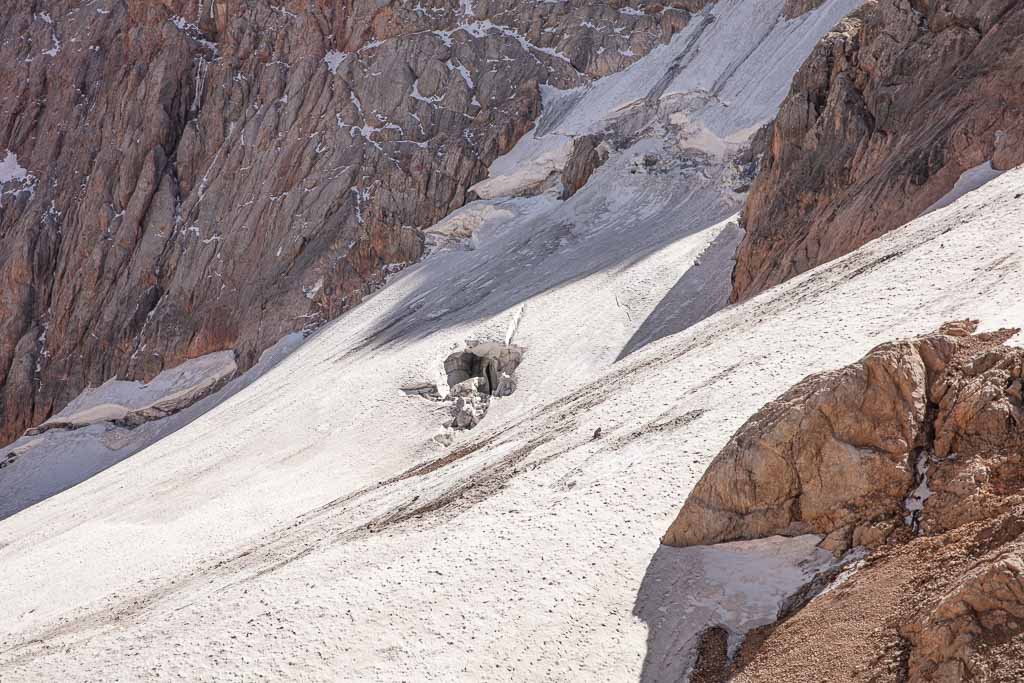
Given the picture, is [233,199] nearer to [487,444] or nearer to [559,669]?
[487,444]

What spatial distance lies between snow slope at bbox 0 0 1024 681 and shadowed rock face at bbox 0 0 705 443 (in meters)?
15.4

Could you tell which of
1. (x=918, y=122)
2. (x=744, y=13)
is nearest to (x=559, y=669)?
(x=918, y=122)

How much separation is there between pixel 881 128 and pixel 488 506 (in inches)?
656

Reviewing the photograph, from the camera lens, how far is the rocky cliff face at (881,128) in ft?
71.6

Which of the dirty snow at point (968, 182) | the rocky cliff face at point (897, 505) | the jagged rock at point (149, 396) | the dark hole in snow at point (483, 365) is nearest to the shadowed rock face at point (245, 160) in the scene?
the jagged rock at point (149, 396)

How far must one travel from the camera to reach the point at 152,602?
49.8 feet

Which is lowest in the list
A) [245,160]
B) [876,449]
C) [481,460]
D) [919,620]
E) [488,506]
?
[481,460]

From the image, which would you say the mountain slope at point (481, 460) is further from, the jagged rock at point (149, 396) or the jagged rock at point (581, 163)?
the jagged rock at point (149, 396)

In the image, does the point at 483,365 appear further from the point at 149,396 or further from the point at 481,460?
the point at 149,396

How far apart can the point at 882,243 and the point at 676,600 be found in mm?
10915

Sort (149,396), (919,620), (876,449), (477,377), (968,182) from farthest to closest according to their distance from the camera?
(149,396), (477,377), (968,182), (876,449), (919,620)

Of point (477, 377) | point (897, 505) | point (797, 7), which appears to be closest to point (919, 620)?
point (897, 505)

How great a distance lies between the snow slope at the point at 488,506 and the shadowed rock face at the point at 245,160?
15395 mm

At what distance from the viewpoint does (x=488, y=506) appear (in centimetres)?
1424
